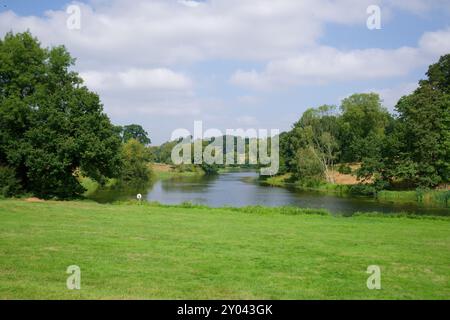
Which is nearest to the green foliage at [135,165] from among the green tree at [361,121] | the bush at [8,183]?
the green tree at [361,121]

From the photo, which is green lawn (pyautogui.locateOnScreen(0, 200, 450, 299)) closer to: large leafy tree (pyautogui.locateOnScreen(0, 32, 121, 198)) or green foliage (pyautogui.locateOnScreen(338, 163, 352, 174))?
large leafy tree (pyautogui.locateOnScreen(0, 32, 121, 198))

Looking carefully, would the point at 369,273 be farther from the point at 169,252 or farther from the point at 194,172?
the point at 194,172

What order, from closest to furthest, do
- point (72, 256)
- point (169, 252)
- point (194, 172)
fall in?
point (72, 256), point (169, 252), point (194, 172)

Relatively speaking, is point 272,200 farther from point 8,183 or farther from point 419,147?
point 8,183

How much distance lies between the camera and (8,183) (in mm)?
29250

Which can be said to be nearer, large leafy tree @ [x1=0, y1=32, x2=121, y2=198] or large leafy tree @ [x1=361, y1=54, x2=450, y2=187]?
large leafy tree @ [x1=0, y1=32, x2=121, y2=198]

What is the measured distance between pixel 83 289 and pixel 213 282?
94.9 inches

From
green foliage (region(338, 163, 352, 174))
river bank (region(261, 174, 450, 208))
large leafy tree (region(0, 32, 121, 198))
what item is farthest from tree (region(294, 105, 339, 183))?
large leafy tree (region(0, 32, 121, 198))

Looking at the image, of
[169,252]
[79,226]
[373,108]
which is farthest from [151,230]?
[373,108]

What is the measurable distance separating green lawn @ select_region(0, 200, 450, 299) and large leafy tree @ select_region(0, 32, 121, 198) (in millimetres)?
14953

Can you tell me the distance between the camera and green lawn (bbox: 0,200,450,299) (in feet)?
25.5

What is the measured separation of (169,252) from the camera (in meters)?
11.0

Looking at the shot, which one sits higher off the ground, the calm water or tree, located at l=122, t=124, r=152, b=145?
tree, located at l=122, t=124, r=152, b=145

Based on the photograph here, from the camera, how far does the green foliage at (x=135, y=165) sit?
7338 centimetres
